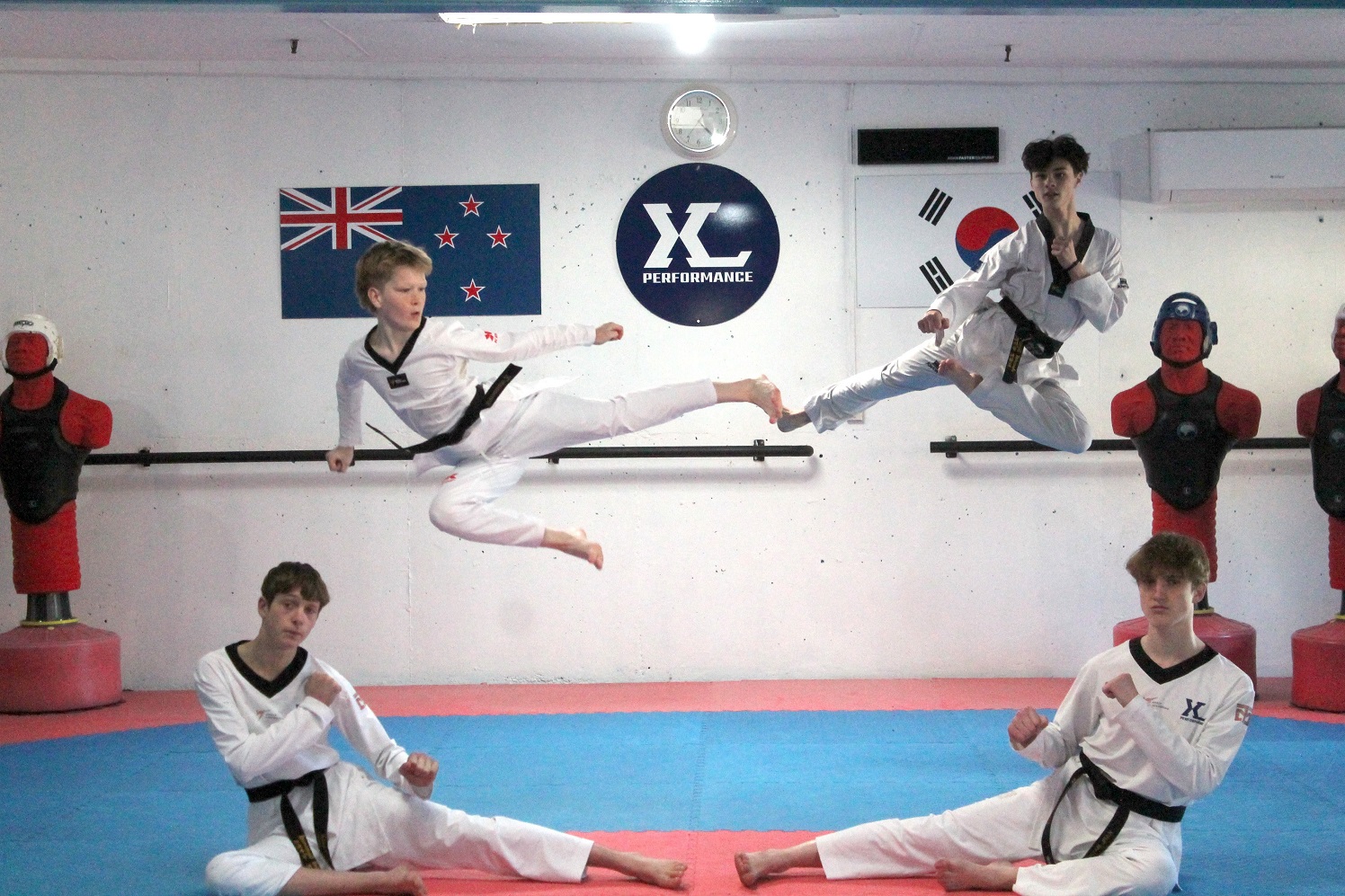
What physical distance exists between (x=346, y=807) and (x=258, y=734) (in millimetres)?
369

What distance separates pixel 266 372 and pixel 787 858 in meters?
4.41

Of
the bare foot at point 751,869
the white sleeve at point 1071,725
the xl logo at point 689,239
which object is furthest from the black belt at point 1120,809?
the xl logo at point 689,239

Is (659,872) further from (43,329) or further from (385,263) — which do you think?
(43,329)

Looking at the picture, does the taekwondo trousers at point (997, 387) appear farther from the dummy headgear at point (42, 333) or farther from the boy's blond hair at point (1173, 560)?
the dummy headgear at point (42, 333)

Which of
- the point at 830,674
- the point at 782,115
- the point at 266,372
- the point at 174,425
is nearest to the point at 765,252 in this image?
the point at 782,115

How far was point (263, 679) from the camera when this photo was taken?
378cm

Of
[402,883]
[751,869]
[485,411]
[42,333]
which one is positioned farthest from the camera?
[42,333]

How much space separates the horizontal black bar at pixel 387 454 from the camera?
6777mm

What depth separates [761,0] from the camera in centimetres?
331

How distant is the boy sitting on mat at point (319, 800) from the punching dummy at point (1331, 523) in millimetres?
3876

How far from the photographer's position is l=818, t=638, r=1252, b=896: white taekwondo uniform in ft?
11.5

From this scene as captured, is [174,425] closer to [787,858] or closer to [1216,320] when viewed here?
[787,858]

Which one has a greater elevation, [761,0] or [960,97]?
[960,97]

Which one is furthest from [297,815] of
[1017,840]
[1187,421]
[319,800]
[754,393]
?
[1187,421]
